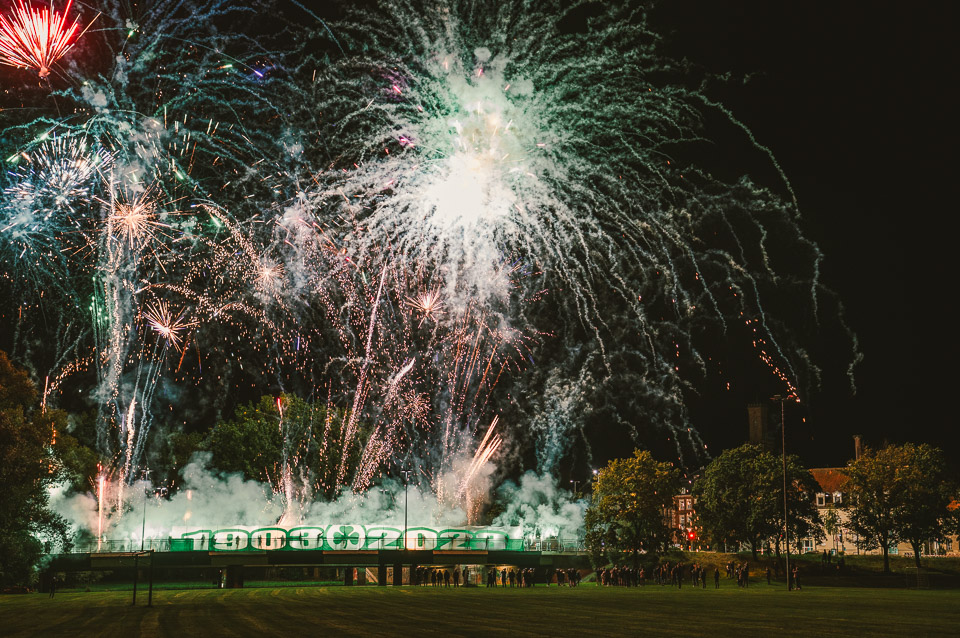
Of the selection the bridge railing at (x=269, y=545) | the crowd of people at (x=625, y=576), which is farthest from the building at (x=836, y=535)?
the bridge railing at (x=269, y=545)

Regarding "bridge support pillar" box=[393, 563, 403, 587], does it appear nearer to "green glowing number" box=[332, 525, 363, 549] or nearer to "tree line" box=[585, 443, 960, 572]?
"green glowing number" box=[332, 525, 363, 549]

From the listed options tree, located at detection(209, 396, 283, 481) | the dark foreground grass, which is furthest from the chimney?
the dark foreground grass

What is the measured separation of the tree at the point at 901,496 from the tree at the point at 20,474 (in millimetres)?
61424

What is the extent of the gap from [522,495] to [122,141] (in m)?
72.0

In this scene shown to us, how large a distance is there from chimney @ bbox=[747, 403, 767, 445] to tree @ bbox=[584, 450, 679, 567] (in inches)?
2031

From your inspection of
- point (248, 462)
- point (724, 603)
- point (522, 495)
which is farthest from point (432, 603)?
point (522, 495)

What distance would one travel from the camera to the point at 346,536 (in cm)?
7094

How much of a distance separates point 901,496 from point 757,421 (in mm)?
54918

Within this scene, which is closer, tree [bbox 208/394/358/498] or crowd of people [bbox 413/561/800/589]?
crowd of people [bbox 413/561/800/589]

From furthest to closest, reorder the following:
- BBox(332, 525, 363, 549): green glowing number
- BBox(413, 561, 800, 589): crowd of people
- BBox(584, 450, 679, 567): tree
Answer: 1. BBox(584, 450, 679, 567): tree
2. BBox(332, 525, 363, 549): green glowing number
3. BBox(413, 561, 800, 589): crowd of people

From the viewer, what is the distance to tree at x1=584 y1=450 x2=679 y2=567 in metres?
75.4

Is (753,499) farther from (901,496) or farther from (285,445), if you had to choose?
(285,445)

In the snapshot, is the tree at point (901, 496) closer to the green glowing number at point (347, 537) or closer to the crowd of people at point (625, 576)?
the crowd of people at point (625, 576)

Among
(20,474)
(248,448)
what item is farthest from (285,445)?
(20,474)
